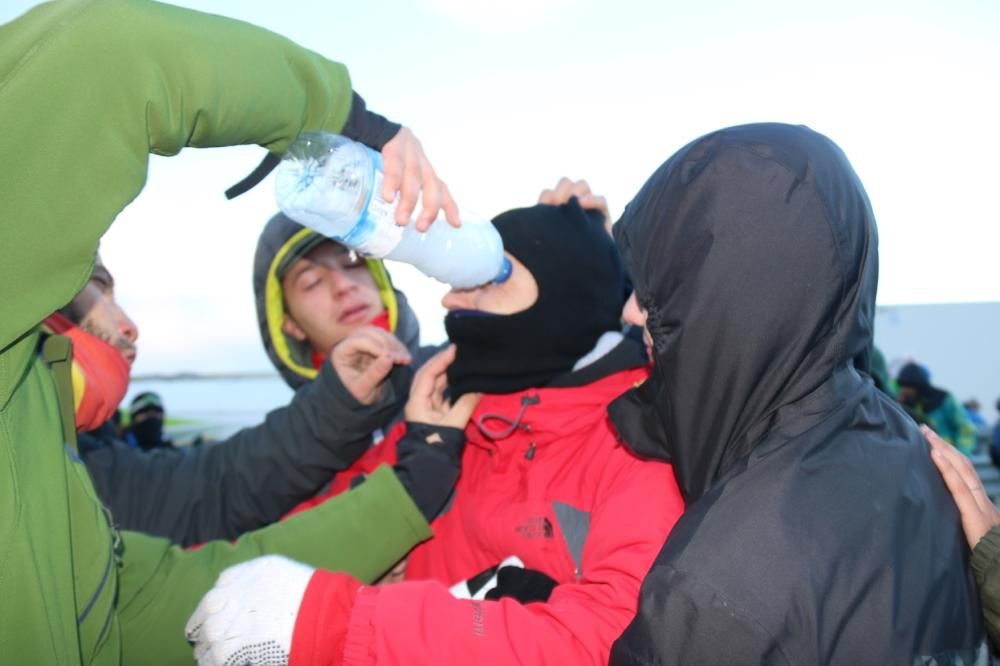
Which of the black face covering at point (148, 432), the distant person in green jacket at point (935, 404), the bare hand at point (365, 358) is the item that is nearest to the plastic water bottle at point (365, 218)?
the bare hand at point (365, 358)

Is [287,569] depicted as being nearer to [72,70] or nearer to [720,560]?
[720,560]

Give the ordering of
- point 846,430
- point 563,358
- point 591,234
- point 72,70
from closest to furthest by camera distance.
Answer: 1. point 72,70
2. point 846,430
3. point 563,358
4. point 591,234

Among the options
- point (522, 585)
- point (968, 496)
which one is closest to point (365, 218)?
point (522, 585)

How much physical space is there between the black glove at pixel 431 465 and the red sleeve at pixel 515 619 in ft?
2.16

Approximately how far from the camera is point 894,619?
3.95ft

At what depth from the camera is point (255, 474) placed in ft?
8.70

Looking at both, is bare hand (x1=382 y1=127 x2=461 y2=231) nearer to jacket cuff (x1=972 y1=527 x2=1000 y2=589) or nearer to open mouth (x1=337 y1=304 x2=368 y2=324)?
jacket cuff (x1=972 y1=527 x2=1000 y2=589)

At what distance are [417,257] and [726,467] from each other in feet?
3.79

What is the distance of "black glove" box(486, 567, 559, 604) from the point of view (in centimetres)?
170

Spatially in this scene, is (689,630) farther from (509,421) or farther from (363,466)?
(363,466)

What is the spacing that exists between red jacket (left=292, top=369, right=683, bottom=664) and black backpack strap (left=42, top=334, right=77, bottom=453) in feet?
2.12

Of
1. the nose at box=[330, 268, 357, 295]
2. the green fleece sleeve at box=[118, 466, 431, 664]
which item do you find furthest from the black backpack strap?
the nose at box=[330, 268, 357, 295]

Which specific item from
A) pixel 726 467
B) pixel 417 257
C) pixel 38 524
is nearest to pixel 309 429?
pixel 417 257

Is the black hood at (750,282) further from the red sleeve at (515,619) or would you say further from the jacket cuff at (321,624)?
the jacket cuff at (321,624)
